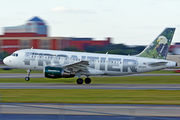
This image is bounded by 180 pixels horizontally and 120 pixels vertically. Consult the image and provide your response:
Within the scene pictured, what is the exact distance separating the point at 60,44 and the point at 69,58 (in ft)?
376

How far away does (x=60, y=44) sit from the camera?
153 m

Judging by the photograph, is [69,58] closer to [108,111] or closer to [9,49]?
[108,111]

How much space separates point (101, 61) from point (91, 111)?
20.2 meters

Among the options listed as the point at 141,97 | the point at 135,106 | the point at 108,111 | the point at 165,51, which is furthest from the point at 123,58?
the point at 108,111

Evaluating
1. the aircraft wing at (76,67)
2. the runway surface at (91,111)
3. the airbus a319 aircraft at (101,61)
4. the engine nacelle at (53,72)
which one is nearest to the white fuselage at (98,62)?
the airbus a319 aircraft at (101,61)

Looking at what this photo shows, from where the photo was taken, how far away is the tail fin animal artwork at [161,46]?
39.5 metres

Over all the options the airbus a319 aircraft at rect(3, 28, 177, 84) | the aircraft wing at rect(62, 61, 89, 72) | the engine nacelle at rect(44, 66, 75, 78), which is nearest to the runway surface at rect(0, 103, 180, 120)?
the engine nacelle at rect(44, 66, 75, 78)

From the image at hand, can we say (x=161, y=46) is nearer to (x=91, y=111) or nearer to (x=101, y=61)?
(x=101, y=61)

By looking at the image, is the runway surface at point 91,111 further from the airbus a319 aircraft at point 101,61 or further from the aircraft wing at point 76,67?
the airbus a319 aircraft at point 101,61

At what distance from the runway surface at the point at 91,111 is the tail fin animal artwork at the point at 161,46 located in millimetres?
18917

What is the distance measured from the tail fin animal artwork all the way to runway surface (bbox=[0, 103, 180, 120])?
745 inches

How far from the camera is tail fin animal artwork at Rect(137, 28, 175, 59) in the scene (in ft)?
130

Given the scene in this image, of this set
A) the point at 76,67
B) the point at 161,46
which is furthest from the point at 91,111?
the point at 161,46

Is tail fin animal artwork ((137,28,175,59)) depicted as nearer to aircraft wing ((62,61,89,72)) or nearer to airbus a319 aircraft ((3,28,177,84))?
airbus a319 aircraft ((3,28,177,84))
